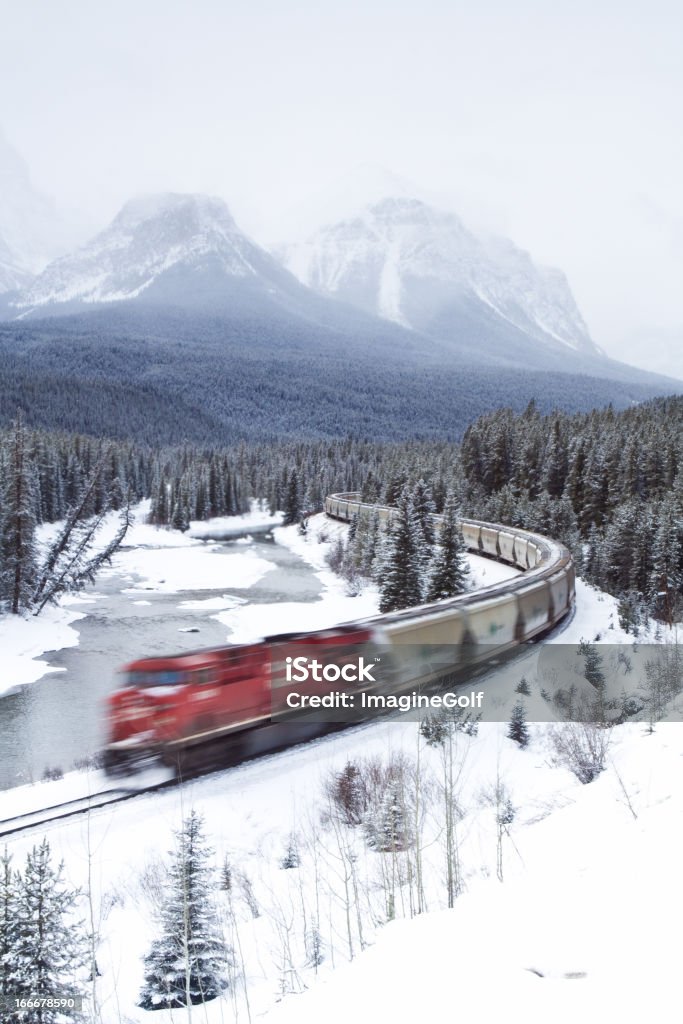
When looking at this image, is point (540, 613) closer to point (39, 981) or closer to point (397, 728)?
point (397, 728)

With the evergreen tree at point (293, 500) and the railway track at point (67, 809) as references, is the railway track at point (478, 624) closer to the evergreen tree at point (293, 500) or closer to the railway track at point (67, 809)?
the railway track at point (67, 809)

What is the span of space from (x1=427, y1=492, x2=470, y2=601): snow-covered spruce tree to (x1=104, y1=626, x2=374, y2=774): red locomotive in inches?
867

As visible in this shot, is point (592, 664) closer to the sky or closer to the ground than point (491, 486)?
closer to the sky

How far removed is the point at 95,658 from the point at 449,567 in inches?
833

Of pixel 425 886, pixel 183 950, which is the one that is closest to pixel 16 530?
pixel 183 950

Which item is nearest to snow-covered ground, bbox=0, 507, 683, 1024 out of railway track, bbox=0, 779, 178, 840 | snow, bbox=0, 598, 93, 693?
railway track, bbox=0, 779, 178, 840

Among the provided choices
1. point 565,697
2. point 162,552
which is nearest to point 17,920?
point 565,697

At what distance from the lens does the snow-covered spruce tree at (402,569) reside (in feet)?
138

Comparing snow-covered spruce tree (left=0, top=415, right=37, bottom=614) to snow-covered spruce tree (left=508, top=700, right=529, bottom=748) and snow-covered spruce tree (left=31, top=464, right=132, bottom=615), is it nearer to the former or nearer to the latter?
snow-covered spruce tree (left=31, top=464, right=132, bottom=615)

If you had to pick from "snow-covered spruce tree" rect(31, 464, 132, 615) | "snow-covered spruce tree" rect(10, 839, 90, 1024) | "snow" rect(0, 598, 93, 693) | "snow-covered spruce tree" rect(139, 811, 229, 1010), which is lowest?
"snow" rect(0, 598, 93, 693)

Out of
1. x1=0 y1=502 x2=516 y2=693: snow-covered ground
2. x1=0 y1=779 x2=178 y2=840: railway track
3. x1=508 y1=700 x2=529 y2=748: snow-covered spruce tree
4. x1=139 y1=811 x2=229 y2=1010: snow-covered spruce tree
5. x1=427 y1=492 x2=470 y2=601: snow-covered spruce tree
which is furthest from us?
x1=0 y1=502 x2=516 y2=693: snow-covered ground

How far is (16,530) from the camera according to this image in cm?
4434

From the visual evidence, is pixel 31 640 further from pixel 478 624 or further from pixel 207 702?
pixel 478 624

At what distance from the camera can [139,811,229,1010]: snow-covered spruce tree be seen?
10.1 meters
